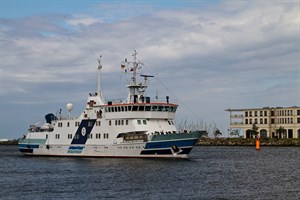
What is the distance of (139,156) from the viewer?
198 ft

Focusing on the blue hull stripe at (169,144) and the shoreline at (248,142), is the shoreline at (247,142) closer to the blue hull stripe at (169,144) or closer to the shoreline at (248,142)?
the shoreline at (248,142)

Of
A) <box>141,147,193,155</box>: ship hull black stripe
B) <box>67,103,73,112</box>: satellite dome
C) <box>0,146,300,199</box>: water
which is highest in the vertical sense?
<box>67,103,73,112</box>: satellite dome

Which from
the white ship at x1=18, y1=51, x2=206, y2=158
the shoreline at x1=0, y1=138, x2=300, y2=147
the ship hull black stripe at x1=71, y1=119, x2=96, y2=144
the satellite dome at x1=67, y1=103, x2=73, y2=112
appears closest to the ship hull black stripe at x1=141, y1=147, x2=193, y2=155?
the white ship at x1=18, y1=51, x2=206, y2=158

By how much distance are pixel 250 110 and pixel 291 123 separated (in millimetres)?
15030

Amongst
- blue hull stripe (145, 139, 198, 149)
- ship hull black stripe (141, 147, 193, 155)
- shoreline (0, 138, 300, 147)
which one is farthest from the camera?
shoreline (0, 138, 300, 147)

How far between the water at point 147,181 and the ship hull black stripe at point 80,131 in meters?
8.64

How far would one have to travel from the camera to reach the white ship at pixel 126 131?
58.9 meters

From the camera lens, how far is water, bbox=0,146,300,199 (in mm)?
34750

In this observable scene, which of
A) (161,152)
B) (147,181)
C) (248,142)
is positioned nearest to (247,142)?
(248,142)

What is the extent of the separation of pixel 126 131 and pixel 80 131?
8557 mm

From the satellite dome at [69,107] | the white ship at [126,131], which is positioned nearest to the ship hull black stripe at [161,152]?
the white ship at [126,131]

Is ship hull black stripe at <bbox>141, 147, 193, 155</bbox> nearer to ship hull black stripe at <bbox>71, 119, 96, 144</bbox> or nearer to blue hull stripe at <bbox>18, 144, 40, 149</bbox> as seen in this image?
ship hull black stripe at <bbox>71, 119, 96, 144</bbox>

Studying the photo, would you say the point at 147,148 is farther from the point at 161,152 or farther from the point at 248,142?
the point at 248,142

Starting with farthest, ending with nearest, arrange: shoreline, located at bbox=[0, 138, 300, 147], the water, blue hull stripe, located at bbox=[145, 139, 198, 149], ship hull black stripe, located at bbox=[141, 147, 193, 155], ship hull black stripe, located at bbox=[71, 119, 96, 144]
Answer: shoreline, located at bbox=[0, 138, 300, 147], ship hull black stripe, located at bbox=[71, 119, 96, 144], ship hull black stripe, located at bbox=[141, 147, 193, 155], blue hull stripe, located at bbox=[145, 139, 198, 149], the water
